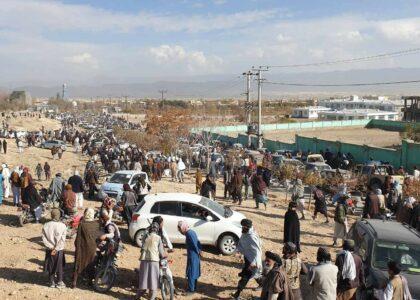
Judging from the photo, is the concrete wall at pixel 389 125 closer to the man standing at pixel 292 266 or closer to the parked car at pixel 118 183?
the parked car at pixel 118 183

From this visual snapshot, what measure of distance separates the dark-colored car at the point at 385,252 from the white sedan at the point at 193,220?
3.00 m

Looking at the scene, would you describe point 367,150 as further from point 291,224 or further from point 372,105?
point 372,105

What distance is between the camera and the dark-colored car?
8.13 metres

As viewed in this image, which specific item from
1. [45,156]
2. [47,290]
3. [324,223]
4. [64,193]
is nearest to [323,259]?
[47,290]

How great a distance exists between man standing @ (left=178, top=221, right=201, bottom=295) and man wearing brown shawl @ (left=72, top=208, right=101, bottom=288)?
1474 mm

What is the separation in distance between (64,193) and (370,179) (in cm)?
1488

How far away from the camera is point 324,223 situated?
16.2m

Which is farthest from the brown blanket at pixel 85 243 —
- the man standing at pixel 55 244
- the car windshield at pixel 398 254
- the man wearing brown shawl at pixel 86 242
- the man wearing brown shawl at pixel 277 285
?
the car windshield at pixel 398 254

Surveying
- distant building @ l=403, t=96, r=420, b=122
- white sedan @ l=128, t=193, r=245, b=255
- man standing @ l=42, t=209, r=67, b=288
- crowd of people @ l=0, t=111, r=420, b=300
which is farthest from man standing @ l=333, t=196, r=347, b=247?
distant building @ l=403, t=96, r=420, b=122

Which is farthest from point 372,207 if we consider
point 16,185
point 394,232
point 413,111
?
point 413,111

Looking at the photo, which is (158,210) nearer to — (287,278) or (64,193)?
(64,193)

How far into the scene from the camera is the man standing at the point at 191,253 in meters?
8.43

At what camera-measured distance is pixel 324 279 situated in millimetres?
6738

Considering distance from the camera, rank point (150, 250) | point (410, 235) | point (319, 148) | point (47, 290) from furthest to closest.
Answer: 1. point (319, 148)
2. point (410, 235)
3. point (47, 290)
4. point (150, 250)
